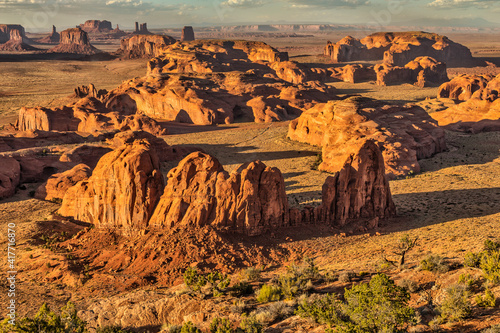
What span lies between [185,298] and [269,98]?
225 ft

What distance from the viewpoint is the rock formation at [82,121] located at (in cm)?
7175

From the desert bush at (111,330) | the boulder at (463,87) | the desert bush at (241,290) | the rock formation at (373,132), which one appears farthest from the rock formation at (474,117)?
the desert bush at (111,330)

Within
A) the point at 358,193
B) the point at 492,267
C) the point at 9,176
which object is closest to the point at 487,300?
the point at 492,267

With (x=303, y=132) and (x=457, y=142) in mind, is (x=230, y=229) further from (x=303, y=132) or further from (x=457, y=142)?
(x=457, y=142)

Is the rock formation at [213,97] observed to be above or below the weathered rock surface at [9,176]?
above

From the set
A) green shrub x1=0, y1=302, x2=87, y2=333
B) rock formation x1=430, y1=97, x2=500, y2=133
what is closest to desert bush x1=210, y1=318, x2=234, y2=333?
green shrub x1=0, y1=302, x2=87, y2=333

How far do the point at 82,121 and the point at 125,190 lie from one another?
50668 millimetres

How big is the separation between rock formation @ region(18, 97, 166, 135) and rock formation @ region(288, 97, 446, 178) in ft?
76.9

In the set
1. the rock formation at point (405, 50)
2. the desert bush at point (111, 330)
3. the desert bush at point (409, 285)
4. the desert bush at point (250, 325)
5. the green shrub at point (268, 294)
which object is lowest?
the desert bush at point (111, 330)

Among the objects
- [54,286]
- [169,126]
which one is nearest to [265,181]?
[54,286]

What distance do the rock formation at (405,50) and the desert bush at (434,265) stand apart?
14456 centimetres

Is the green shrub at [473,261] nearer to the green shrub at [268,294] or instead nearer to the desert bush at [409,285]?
the desert bush at [409,285]

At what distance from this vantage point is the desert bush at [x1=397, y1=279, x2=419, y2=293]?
69.7ft

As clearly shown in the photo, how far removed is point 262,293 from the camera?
2239 centimetres
